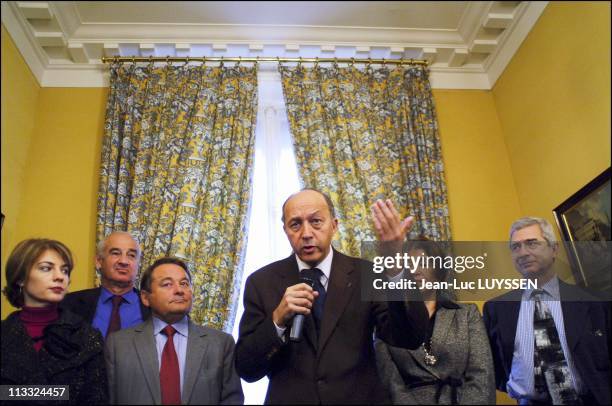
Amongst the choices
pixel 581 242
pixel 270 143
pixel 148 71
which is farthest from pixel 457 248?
pixel 148 71

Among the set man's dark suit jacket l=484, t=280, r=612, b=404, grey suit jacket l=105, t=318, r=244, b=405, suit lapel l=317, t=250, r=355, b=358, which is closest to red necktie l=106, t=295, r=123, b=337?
grey suit jacket l=105, t=318, r=244, b=405

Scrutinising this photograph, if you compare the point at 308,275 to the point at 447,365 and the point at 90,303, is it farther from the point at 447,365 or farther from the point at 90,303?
the point at 90,303

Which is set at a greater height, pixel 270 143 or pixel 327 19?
pixel 327 19

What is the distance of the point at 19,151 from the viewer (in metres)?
4.23

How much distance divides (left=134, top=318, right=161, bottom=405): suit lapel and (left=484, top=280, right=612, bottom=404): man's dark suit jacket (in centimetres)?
151

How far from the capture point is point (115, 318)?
9.37 ft

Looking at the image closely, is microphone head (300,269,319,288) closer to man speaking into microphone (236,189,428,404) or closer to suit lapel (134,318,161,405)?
man speaking into microphone (236,189,428,404)

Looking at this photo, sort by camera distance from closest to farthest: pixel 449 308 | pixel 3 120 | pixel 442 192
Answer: pixel 449 308
pixel 3 120
pixel 442 192

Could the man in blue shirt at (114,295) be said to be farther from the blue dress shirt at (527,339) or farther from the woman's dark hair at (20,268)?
the blue dress shirt at (527,339)

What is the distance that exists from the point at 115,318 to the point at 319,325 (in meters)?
1.35

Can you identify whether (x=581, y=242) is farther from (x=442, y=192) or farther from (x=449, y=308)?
(x=449, y=308)

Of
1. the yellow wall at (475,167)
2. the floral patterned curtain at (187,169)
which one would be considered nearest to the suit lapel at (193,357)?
the floral patterned curtain at (187,169)

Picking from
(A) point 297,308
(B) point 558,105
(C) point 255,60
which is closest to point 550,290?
(A) point 297,308

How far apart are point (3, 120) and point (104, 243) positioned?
161 cm
